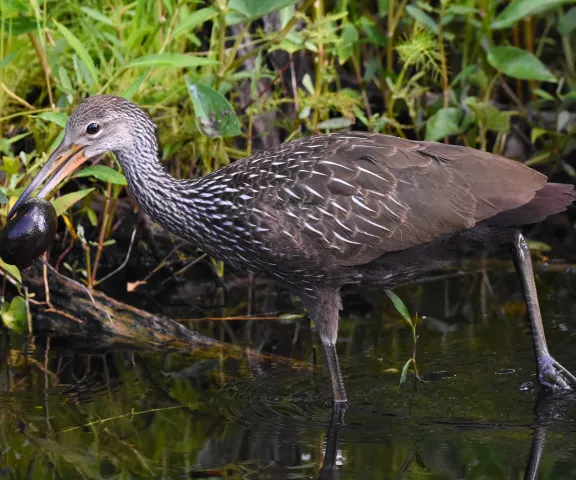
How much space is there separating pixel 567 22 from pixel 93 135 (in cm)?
369

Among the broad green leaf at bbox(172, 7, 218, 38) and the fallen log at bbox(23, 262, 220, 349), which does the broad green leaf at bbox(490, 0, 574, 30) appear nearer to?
the broad green leaf at bbox(172, 7, 218, 38)

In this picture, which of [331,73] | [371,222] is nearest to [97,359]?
[371,222]

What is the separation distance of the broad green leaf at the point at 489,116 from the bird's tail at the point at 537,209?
6.63 feet

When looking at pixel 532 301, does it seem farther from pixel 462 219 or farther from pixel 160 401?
pixel 160 401

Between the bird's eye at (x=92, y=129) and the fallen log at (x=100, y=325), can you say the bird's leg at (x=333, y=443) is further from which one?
the bird's eye at (x=92, y=129)

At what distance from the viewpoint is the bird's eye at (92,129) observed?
4781mm

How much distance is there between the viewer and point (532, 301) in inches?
198

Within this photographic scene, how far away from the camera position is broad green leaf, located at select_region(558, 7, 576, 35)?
704 cm

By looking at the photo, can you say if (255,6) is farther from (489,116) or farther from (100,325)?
(489,116)

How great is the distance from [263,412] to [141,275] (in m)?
2.27

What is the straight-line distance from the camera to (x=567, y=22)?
7059mm

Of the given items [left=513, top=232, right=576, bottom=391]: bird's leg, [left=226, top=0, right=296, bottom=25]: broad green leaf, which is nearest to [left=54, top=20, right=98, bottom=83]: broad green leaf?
[left=226, top=0, right=296, bottom=25]: broad green leaf

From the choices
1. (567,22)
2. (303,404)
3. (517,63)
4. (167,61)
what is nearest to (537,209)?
(303,404)

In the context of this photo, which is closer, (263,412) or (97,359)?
(263,412)
